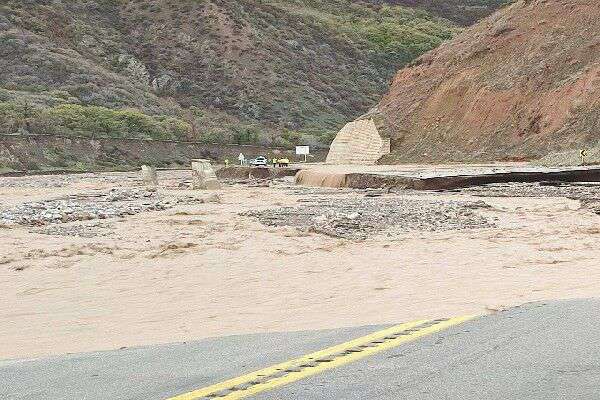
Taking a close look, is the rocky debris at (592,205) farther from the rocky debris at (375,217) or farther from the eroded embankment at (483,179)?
the eroded embankment at (483,179)

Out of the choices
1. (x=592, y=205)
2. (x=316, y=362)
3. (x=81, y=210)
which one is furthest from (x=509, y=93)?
(x=316, y=362)

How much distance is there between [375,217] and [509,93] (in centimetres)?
3207

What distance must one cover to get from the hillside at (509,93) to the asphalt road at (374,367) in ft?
118

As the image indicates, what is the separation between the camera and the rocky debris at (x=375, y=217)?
50.9ft

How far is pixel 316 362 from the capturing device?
5180mm

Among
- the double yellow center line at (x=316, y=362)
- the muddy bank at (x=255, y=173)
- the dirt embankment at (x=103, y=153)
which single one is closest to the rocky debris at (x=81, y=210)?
the double yellow center line at (x=316, y=362)

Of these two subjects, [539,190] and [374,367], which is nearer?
[374,367]

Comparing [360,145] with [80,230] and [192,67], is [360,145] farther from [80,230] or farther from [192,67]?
[192,67]

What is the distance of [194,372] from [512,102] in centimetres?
4414

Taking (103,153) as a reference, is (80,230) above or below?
below

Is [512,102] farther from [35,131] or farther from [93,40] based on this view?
[93,40]

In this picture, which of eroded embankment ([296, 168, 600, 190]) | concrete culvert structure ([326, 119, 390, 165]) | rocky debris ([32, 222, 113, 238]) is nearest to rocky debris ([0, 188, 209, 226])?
rocky debris ([32, 222, 113, 238])

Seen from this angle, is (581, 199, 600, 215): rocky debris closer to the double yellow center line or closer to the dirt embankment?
the double yellow center line

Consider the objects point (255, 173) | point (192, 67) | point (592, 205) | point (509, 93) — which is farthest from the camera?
point (192, 67)
